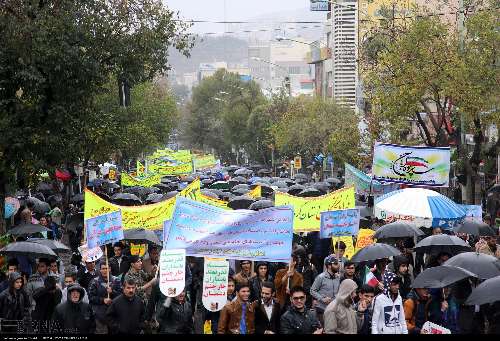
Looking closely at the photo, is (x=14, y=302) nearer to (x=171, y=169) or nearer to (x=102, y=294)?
(x=102, y=294)

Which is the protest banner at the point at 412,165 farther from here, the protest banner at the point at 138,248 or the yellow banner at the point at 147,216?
the protest banner at the point at 138,248

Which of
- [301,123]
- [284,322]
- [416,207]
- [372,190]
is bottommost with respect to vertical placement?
[301,123]

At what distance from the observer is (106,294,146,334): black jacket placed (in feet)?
40.4

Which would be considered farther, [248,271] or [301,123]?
[301,123]

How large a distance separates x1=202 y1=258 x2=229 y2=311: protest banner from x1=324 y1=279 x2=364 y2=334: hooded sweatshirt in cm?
201

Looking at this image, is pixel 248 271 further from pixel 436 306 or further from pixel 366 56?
pixel 366 56

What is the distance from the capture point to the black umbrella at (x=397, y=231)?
1762 centimetres

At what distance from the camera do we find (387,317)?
37.8 feet

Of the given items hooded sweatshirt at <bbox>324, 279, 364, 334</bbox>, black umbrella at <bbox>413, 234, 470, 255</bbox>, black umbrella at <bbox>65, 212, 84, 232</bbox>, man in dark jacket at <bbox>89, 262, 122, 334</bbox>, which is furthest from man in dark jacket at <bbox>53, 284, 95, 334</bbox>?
black umbrella at <bbox>65, 212, 84, 232</bbox>

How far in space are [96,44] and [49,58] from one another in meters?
1.34

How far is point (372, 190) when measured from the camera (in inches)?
1225

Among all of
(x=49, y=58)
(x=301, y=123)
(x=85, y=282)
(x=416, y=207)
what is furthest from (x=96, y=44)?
(x=301, y=123)

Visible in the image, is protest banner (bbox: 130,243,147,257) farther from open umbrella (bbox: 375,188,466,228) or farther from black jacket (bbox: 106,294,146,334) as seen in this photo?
black jacket (bbox: 106,294,146,334)

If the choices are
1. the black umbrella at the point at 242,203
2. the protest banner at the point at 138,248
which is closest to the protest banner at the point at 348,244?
the protest banner at the point at 138,248
